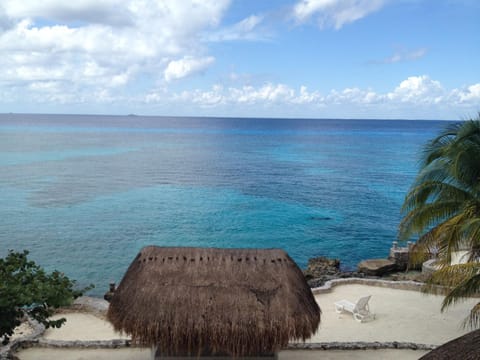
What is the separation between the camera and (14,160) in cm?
6141

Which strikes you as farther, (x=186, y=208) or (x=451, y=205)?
(x=186, y=208)

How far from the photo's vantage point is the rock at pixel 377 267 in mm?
21891

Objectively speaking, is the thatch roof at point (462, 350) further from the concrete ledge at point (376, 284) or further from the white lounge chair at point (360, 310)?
the concrete ledge at point (376, 284)

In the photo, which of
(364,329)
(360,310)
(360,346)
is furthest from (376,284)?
(360,346)

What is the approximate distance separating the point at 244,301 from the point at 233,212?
85.5ft

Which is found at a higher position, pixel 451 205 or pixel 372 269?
pixel 451 205

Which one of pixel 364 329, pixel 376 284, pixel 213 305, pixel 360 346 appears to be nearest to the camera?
pixel 213 305

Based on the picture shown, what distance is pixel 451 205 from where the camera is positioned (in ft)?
33.4

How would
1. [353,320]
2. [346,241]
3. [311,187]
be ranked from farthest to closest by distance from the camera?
[311,187] → [346,241] → [353,320]

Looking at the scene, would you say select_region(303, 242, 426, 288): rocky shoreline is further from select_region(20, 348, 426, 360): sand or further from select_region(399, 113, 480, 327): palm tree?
select_region(399, 113, 480, 327): palm tree

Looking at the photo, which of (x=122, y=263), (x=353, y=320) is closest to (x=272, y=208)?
(x=122, y=263)

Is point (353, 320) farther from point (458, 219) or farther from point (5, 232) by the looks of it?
point (5, 232)

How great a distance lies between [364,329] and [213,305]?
625cm

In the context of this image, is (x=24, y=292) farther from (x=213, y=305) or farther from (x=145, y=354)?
(x=145, y=354)
